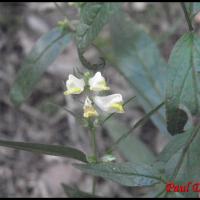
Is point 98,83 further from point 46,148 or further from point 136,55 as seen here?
point 136,55

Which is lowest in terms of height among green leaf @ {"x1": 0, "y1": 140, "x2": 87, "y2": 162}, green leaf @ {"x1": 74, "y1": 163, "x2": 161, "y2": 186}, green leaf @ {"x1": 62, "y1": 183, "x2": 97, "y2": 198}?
green leaf @ {"x1": 62, "y1": 183, "x2": 97, "y2": 198}

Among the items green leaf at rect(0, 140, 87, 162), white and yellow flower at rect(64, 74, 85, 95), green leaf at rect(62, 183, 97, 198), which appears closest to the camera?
green leaf at rect(0, 140, 87, 162)

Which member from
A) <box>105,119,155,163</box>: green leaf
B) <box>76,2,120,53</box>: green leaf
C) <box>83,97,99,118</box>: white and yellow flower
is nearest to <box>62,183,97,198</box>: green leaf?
<box>83,97,99,118</box>: white and yellow flower

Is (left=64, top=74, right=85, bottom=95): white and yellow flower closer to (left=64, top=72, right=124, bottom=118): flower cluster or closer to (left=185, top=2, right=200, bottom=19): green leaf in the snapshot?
(left=64, top=72, right=124, bottom=118): flower cluster

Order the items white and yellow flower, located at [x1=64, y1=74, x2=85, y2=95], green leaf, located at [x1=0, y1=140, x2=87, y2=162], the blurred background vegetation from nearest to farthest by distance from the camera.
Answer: green leaf, located at [x1=0, y1=140, x2=87, y2=162], white and yellow flower, located at [x1=64, y1=74, x2=85, y2=95], the blurred background vegetation

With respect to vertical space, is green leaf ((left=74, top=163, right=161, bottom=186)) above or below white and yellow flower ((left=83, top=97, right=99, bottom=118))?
below

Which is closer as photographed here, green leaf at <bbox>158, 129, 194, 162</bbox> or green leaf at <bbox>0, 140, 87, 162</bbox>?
green leaf at <bbox>0, 140, 87, 162</bbox>
